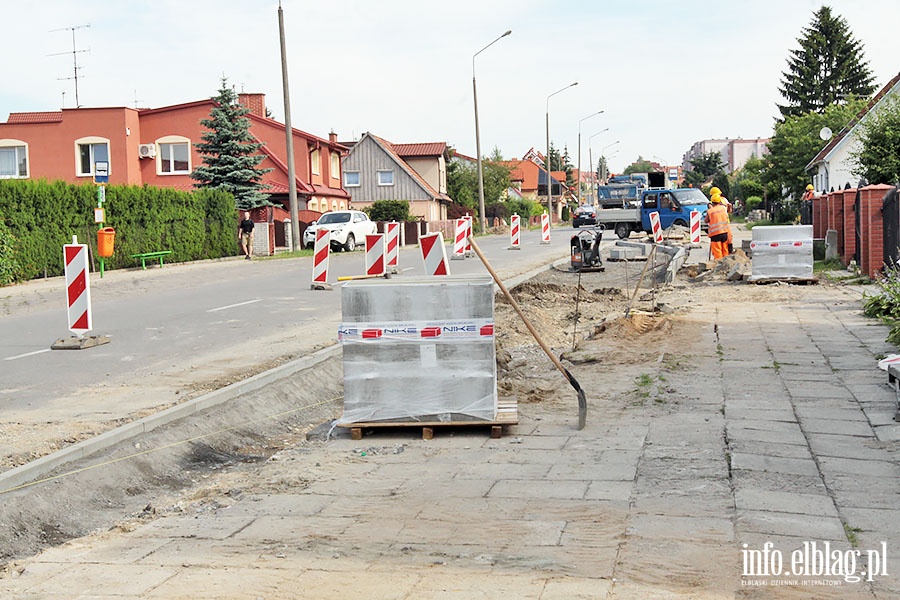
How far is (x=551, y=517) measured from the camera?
18.5 feet

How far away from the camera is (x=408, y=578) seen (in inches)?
185

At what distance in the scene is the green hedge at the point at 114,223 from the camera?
82.2 feet

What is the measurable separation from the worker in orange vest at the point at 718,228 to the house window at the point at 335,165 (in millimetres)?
37806

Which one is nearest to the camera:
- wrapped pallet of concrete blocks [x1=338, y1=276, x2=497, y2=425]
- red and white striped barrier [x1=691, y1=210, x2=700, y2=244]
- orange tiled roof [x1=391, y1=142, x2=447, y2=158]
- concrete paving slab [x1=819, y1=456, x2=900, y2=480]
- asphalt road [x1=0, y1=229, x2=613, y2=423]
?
concrete paving slab [x1=819, y1=456, x2=900, y2=480]

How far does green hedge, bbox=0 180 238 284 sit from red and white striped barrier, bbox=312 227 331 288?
8.18 metres

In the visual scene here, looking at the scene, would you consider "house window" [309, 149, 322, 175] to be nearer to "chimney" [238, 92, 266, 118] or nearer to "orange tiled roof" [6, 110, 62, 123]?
"chimney" [238, 92, 266, 118]

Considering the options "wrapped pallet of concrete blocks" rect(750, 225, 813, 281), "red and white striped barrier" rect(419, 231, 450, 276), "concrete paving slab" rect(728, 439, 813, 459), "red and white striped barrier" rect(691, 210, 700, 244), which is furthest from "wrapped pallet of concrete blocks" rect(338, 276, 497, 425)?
"red and white striped barrier" rect(691, 210, 700, 244)

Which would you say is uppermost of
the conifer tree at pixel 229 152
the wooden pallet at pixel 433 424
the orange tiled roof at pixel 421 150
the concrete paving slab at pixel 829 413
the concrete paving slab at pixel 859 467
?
the orange tiled roof at pixel 421 150

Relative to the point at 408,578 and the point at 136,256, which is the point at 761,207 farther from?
the point at 408,578

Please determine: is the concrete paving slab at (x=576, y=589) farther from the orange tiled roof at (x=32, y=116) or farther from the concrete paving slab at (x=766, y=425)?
the orange tiled roof at (x=32, y=116)

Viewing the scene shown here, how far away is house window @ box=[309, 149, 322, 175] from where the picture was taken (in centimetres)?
5598

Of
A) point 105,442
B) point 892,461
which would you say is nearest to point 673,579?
point 892,461

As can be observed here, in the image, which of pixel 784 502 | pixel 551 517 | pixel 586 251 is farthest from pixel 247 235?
pixel 784 502

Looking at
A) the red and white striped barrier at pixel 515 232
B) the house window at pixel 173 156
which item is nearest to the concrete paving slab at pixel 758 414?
the red and white striped barrier at pixel 515 232
